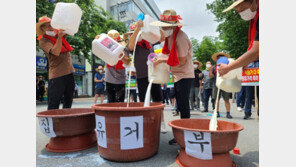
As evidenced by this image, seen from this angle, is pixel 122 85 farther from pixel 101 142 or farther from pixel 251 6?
pixel 251 6

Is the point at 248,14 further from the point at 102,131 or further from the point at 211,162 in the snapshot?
the point at 102,131

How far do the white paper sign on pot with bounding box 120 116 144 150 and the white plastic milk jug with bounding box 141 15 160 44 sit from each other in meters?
1.27

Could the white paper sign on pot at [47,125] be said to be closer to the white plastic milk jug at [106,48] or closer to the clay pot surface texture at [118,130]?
the clay pot surface texture at [118,130]

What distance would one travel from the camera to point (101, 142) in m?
1.94

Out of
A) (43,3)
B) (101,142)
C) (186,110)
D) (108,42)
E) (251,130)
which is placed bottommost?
(251,130)

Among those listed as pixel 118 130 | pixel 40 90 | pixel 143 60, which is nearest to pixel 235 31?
pixel 143 60

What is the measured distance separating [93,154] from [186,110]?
4.13 feet

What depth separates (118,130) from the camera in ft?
5.91

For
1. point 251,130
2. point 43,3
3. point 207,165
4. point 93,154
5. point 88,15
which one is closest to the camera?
point 207,165

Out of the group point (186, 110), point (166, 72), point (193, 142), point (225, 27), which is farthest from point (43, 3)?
point (225, 27)

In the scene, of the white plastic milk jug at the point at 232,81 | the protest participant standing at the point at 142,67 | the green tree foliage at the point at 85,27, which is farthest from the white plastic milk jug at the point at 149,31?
the green tree foliage at the point at 85,27

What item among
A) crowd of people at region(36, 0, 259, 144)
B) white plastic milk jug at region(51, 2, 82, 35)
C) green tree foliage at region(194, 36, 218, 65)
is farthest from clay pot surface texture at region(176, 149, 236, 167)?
green tree foliage at region(194, 36, 218, 65)

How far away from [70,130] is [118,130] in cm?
74

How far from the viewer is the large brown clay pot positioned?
6.98 feet
